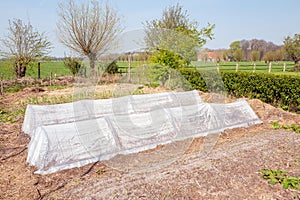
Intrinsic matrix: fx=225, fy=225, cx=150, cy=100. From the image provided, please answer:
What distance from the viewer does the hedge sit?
242 inches

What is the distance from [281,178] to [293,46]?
27.1 meters

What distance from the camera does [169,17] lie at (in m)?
10.3

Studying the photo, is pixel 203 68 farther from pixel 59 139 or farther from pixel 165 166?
pixel 59 139

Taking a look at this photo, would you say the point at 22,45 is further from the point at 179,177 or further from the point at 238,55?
the point at 238,55

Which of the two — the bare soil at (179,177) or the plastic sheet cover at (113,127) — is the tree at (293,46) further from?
the bare soil at (179,177)

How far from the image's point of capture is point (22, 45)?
40.2 feet

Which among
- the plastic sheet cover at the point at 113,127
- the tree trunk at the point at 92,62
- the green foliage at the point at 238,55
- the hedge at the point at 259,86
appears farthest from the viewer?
the green foliage at the point at 238,55

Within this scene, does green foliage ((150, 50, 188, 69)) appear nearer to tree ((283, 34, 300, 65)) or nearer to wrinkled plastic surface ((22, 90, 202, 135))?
wrinkled plastic surface ((22, 90, 202, 135))

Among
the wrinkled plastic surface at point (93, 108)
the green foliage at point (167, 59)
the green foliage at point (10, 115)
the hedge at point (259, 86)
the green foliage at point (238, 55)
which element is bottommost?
the green foliage at point (10, 115)

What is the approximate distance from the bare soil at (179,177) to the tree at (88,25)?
8.99 meters

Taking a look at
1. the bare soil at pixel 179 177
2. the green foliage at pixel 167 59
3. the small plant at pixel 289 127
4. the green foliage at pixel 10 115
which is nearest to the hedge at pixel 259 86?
the green foliage at pixel 167 59

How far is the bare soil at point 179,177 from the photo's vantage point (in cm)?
241

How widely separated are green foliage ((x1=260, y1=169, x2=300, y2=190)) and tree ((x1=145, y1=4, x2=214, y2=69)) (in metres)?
3.08

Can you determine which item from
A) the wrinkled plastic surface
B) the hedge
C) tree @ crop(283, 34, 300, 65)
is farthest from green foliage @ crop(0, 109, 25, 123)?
tree @ crop(283, 34, 300, 65)
